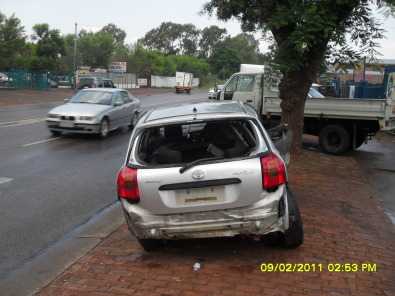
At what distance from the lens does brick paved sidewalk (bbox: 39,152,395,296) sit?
436 centimetres

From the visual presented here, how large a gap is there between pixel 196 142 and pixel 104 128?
9935mm

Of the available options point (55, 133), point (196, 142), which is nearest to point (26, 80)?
point (55, 133)

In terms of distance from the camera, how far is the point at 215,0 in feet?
40.9

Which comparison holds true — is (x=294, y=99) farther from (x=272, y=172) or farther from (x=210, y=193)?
(x=210, y=193)

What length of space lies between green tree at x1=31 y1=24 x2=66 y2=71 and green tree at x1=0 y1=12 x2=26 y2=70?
4370mm

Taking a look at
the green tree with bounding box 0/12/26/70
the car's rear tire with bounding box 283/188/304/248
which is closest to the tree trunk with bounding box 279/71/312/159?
the car's rear tire with bounding box 283/188/304/248

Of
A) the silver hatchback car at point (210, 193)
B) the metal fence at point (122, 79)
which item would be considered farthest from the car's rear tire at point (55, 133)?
the metal fence at point (122, 79)

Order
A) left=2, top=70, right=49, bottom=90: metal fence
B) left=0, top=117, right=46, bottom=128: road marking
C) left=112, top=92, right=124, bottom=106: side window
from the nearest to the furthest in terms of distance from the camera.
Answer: left=112, top=92, right=124, bottom=106: side window
left=0, top=117, right=46, bottom=128: road marking
left=2, top=70, right=49, bottom=90: metal fence

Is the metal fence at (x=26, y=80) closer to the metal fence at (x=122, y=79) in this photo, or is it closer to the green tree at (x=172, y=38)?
the metal fence at (x=122, y=79)

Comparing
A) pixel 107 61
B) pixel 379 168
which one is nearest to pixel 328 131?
pixel 379 168

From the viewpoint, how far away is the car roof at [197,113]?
16.4ft

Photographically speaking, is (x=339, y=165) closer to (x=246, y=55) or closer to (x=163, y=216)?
(x=163, y=216)

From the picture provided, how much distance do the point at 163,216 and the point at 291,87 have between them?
752 cm

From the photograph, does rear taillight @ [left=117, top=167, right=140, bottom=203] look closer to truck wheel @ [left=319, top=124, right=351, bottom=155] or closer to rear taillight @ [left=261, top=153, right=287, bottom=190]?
rear taillight @ [left=261, top=153, right=287, bottom=190]
